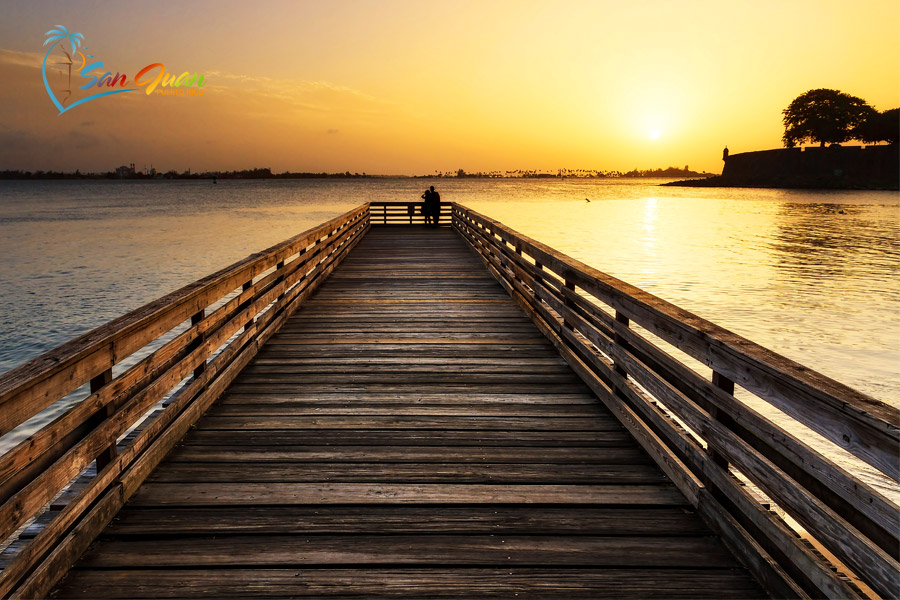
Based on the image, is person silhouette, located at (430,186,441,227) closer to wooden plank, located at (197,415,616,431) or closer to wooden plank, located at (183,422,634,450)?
wooden plank, located at (197,415,616,431)

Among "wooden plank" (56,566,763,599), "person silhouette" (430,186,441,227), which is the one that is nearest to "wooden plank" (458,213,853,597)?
"wooden plank" (56,566,763,599)

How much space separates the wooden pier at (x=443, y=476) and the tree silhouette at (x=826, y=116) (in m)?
122

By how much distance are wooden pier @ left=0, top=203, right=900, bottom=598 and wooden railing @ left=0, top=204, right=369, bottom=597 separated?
0.6 inches

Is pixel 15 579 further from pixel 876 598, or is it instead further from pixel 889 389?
pixel 889 389

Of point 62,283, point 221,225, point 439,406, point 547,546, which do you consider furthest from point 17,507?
point 221,225

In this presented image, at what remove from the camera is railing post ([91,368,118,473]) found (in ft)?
9.14

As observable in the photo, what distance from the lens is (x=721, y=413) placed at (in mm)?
2689

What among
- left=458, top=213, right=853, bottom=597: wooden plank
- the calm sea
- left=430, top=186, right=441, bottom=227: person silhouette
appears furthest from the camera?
left=430, top=186, right=441, bottom=227: person silhouette

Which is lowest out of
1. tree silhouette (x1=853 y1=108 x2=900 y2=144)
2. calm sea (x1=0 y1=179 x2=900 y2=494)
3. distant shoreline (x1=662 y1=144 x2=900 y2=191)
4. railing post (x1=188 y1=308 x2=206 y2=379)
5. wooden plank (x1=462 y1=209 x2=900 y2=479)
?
calm sea (x1=0 y1=179 x2=900 y2=494)

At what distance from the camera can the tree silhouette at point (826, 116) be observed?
101m

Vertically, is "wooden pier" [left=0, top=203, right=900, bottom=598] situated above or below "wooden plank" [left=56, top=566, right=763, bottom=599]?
above

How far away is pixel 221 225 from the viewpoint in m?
51.9

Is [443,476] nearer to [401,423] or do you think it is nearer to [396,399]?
[401,423]

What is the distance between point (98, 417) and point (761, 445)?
311cm
